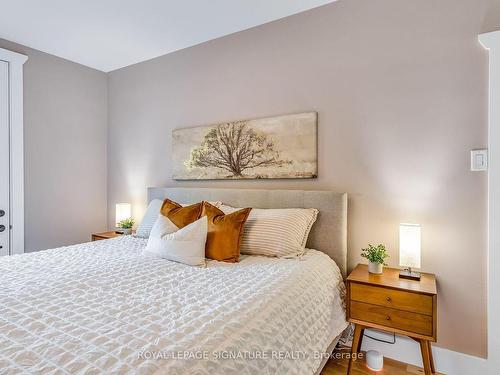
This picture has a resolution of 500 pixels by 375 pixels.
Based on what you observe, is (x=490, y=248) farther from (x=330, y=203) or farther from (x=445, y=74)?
(x=445, y=74)

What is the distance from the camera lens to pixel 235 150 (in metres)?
2.71

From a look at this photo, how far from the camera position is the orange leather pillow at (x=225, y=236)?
6.31 feet

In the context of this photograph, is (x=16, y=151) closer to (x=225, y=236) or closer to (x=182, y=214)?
(x=182, y=214)

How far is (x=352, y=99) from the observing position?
220 centimetres

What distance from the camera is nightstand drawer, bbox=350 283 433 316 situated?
1590mm

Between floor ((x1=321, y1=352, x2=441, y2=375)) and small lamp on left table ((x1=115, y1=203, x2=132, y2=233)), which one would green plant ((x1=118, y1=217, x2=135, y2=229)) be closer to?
small lamp on left table ((x1=115, y1=203, x2=132, y2=233))

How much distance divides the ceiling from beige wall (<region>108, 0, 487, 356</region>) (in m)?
0.19

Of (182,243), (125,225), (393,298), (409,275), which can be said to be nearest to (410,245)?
(409,275)

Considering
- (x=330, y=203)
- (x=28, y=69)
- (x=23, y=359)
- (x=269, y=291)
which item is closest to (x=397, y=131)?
(x=330, y=203)

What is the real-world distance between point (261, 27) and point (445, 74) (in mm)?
1526

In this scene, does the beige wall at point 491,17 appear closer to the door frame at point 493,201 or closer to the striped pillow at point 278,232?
the door frame at point 493,201

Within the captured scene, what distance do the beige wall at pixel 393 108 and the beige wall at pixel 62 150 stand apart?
5.84 feet

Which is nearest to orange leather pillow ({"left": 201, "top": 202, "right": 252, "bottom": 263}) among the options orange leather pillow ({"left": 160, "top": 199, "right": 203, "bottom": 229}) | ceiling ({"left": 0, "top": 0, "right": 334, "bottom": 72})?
orange leather pillow ({"left": 160, "top": 199, "right": 203, "bottom": 229})

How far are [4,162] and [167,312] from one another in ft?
9.08
